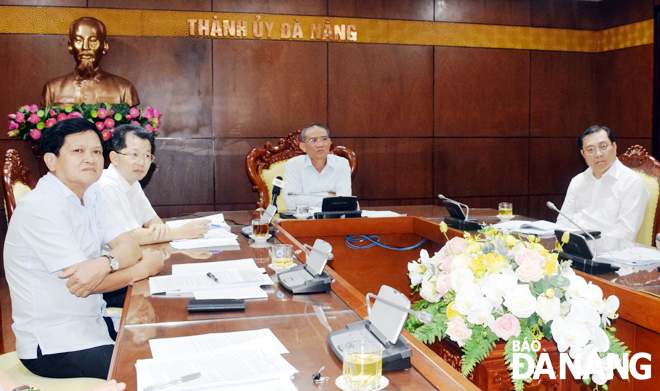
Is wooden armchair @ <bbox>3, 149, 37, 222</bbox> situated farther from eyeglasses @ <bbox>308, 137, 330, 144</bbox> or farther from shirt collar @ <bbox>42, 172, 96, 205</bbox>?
eyeglasses @ <bbox>308, 137, 330, 144</bbox>

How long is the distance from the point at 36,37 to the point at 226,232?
3307 mm

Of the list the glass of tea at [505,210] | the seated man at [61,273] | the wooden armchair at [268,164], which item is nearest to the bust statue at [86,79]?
Answer: the wooden armchair at [268,164]

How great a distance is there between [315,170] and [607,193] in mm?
2026

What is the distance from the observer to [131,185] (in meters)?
2.91

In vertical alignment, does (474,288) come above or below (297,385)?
above

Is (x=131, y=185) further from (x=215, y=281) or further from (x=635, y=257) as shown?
(x=635, y=257)

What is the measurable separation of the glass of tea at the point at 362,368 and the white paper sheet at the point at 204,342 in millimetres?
223

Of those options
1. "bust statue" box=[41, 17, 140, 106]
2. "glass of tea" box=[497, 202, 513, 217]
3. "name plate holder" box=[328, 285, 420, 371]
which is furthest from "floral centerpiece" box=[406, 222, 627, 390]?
"bust statue" box=[41, 17, 140, 106]

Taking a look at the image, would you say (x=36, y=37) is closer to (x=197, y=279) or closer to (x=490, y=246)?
(x=197, y=279)

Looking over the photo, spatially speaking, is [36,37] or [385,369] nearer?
[385,369]

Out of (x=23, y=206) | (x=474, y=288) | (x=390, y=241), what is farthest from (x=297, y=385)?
(x=390, y=241)

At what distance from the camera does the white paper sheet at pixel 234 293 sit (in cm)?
155

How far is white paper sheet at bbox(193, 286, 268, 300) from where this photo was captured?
1.55 metres

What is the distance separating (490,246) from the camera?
1.40 metres
